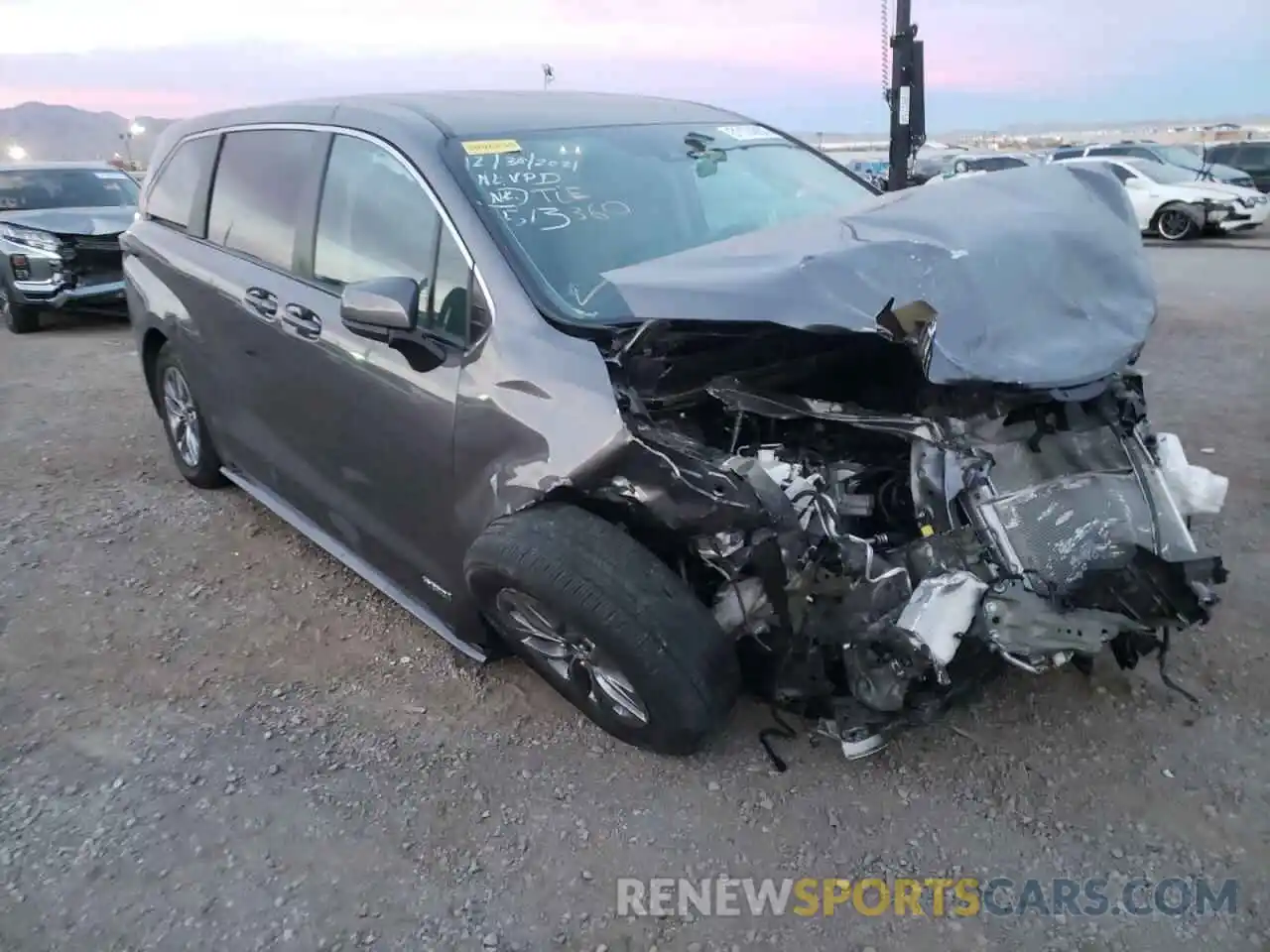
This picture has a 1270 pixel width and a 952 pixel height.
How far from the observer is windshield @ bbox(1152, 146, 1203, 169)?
20250 mm

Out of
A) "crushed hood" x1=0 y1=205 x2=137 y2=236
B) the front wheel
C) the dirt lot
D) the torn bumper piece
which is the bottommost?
the front wheel

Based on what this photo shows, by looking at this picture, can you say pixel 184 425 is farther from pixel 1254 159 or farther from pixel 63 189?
pixel 1254 159

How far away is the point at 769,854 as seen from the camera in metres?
2.65

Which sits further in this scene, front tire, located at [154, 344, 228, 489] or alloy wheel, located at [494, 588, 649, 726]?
front tire, located at [154, 344, 228, 489]

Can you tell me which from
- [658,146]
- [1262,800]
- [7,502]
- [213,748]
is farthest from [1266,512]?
[7,502]

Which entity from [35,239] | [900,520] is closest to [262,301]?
[900,520]

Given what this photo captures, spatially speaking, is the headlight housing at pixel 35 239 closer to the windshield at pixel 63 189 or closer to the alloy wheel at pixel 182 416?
the windshield at pixel 63 189

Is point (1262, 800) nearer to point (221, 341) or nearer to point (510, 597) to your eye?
point (510, 597)

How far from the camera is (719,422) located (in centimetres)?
314

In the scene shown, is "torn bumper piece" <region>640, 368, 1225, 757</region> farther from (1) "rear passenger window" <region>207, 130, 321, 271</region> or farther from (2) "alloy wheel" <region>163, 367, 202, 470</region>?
(2) "alloy wheel" <region>163, 367, 202, 470</region>

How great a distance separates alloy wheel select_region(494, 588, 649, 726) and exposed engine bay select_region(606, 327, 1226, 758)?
1.19ft

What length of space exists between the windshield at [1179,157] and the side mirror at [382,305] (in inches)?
819

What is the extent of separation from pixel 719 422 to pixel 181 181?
316 cm

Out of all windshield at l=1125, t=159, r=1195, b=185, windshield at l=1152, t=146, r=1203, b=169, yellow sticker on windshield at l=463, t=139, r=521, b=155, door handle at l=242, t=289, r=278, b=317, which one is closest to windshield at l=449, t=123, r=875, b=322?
yellow sticker on windshield at l=463, t=139, r=521, b=155
